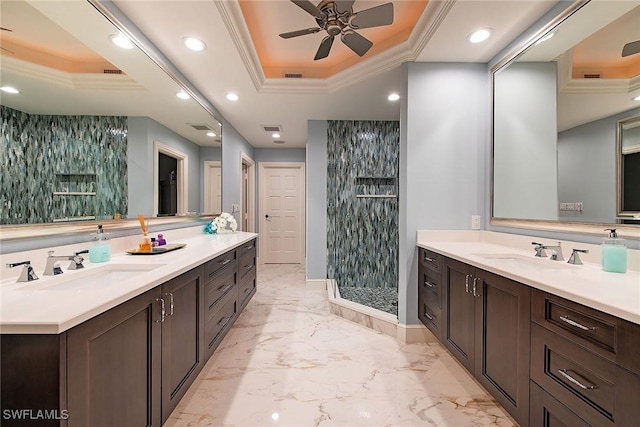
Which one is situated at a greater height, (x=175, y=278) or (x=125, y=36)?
(x=125, y=36)

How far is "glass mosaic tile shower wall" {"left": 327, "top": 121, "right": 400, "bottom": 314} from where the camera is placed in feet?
13.6

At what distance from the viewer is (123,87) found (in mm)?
1891

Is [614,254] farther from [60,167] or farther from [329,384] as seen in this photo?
[60,167]

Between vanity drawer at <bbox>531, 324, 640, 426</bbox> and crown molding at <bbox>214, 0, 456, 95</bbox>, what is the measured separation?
76.9 inches

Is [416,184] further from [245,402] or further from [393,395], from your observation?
[245,402]

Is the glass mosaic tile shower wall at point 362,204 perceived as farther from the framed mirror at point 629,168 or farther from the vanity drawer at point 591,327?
the vanity drawer at point 591,327

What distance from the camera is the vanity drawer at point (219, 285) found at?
1884mm

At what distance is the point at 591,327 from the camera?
0.97 metres

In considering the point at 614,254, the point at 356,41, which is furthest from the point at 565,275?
the point at 356,41

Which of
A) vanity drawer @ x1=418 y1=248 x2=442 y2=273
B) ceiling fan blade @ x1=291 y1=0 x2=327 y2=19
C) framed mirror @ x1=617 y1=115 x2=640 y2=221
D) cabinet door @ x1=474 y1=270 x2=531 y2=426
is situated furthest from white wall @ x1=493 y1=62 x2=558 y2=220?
ceiling fan blade @ x1=291 y1=0 x2=327 y2=19

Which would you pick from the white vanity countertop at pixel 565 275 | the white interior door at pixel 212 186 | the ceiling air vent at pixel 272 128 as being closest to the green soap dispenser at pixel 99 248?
the white interior door at pixel 212 186

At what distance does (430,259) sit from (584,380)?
51.6 inches

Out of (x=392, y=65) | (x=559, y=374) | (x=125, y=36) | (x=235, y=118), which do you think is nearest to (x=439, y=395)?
(x=559, y=374)

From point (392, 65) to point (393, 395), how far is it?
2.58m
